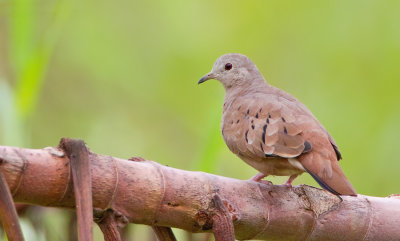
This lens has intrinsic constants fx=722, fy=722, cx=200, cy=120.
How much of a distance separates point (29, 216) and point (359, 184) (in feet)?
11.7

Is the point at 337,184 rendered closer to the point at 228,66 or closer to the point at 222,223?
the point at 222,223

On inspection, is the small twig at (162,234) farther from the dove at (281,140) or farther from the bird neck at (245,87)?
the bird neck at (245,87)

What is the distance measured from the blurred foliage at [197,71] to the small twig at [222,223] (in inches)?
118

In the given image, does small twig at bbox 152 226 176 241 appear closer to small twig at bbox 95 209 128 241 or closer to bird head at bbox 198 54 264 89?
small twig at bbox 95 209 128 241

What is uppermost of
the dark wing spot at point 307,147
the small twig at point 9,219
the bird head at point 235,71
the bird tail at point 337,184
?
the bird head at point 235,71

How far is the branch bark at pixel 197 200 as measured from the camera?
176cm

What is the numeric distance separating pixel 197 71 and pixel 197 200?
11.0 ft

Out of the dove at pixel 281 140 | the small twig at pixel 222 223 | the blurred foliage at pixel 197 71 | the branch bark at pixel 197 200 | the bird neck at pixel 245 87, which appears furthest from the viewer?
the blurred foliage at pixel 197 71

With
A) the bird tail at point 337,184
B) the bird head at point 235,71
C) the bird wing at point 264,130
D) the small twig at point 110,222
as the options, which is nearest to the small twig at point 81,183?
the small twig at point 110,222

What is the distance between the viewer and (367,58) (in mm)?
5367

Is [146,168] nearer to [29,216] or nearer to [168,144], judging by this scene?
[29,216]

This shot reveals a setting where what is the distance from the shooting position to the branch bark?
5.78 ft

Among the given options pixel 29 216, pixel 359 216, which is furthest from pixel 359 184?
pixel 29 216

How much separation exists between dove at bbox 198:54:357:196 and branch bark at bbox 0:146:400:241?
0.13 metres
